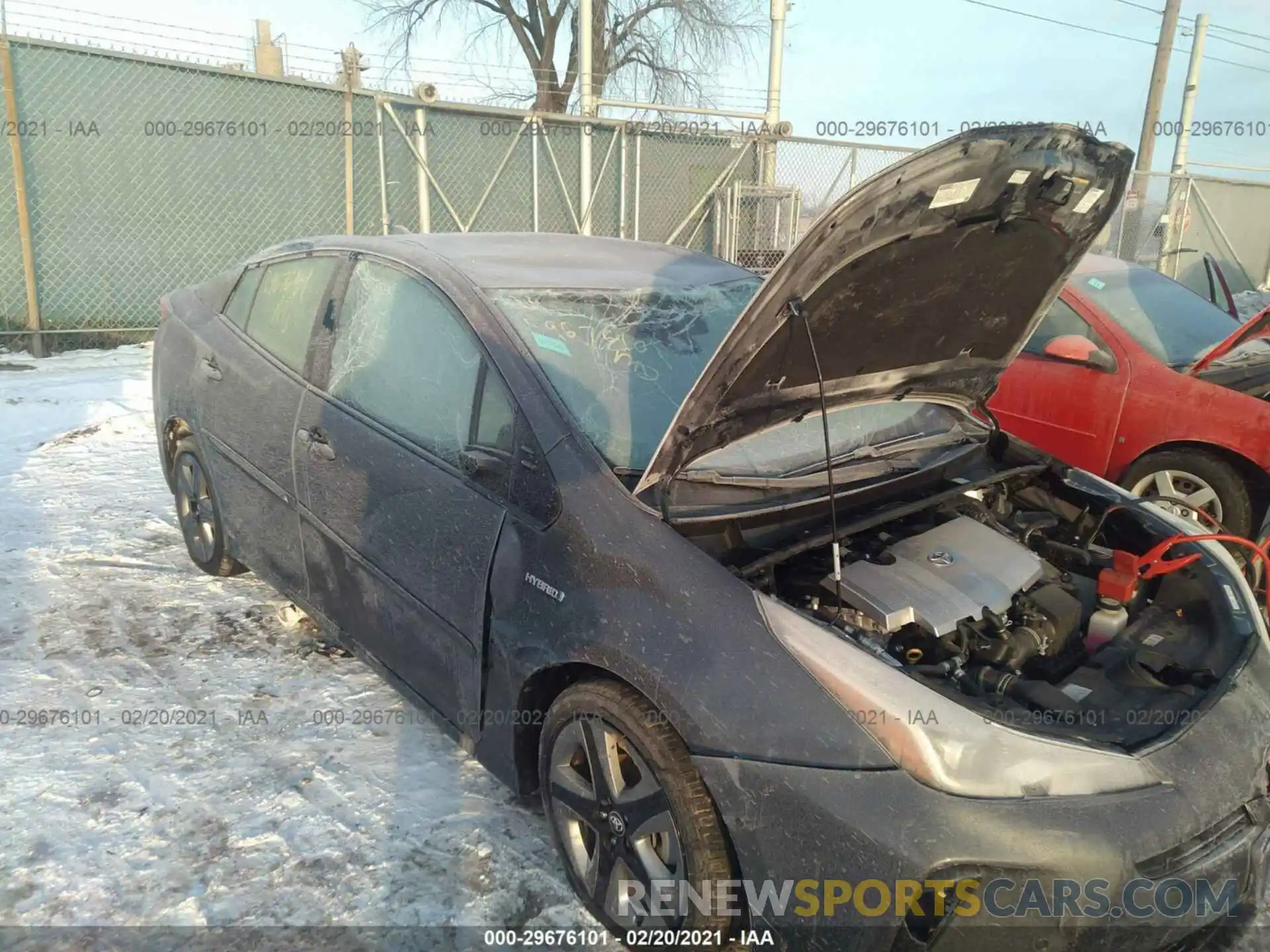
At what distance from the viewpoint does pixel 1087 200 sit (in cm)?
251

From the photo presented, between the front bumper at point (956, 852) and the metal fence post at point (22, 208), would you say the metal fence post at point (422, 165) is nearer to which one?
the metal fence post at point (22, 208)

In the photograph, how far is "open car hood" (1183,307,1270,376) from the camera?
470 centimetres

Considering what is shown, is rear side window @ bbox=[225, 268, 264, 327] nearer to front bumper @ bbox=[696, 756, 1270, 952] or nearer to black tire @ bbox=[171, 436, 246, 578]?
black tire @ bbox=[171, 436, 246, 578]

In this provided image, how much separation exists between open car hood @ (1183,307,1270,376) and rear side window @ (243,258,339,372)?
4374 millimetres

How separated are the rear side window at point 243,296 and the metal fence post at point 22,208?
233 inches

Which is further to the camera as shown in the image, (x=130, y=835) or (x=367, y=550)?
(x=367, y=550)

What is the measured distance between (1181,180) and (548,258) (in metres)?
14.2

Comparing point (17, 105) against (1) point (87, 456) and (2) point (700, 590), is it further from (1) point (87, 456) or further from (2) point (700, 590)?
(2) point (700, 590)

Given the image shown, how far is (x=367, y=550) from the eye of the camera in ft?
9.26

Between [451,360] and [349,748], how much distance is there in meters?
1.35

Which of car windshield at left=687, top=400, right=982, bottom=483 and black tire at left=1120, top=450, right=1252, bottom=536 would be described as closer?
car windshield at left=687, top=400, right=982, bottom=483

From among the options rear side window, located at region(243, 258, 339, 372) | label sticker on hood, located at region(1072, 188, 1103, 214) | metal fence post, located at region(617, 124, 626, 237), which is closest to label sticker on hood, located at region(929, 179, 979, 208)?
label sticker on hood, located at region(1072, 188, 1103, 214)

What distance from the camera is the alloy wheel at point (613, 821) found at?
6.79ft

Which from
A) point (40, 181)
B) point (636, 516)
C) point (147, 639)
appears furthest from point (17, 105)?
point (636, 516)
